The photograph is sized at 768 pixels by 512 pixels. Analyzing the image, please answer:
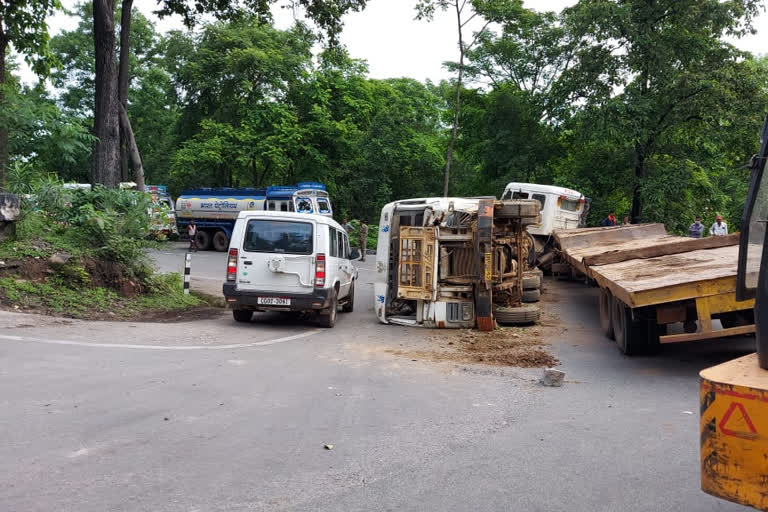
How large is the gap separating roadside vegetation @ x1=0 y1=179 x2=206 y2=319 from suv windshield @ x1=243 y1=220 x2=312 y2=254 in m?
2.40

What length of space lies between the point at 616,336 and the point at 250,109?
33291mm

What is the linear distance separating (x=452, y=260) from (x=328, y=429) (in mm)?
6405

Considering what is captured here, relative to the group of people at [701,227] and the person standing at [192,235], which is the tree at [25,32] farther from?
the group of people at [701,227]

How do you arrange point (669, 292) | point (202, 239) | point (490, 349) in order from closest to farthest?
point (669, 292), point (490, 349), point (202, 239)

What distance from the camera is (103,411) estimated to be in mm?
5527

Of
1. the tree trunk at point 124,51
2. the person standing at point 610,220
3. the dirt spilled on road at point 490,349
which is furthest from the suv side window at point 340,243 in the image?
the person standing at point 610,220

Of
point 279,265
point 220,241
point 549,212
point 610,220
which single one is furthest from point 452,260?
point 220,241

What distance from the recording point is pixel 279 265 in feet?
35.3

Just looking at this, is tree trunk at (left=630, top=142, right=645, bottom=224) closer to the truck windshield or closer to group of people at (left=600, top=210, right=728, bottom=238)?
group of people at (left=600, top=210, right=728, bottom=238)

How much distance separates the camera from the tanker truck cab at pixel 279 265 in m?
10.8

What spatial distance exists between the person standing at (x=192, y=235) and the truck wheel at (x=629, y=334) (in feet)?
80.1

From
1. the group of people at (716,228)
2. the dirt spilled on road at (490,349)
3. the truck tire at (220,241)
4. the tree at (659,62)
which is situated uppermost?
the tree at (659,62)

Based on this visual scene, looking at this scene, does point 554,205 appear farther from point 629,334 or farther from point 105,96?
point 105,96

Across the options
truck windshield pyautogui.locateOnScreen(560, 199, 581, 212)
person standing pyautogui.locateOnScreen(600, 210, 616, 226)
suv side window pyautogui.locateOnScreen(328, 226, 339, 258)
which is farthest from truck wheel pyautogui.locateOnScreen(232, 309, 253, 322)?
person standing pyautogui.locateOnScreen(600, 210, 616, 226)
